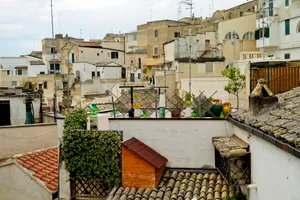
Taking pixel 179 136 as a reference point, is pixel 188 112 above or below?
above

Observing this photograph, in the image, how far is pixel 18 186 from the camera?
13508mm

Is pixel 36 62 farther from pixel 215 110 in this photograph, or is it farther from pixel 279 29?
pixel 215 110

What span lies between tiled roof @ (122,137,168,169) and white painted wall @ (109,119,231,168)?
238 millimetres

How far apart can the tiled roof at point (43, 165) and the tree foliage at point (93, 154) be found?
5.15 ft

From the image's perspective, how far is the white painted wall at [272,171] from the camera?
6.37 metres

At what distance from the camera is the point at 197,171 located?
38.4 feet

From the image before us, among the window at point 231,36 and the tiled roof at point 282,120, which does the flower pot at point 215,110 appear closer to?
the tiled roof at point 282,120

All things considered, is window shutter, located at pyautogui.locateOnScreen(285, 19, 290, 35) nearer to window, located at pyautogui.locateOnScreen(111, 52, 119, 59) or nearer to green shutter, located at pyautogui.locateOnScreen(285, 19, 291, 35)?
green shutter, located at pyautogui.locateOnScreen(285, 19, 291, 35)

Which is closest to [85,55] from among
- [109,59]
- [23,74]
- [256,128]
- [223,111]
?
[109,59]

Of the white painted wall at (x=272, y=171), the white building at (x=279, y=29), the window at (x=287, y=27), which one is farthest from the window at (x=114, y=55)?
the white painted wall at (x=272, y=171)

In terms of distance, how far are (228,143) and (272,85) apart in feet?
9.47

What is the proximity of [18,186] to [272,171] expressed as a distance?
9.53 metres

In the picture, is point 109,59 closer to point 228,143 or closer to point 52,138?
point 52,138

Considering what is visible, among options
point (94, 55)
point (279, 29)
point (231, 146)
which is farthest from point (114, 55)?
point (231, 146)
